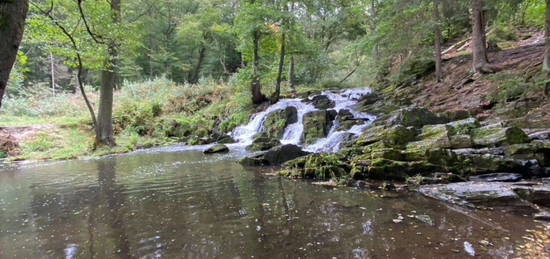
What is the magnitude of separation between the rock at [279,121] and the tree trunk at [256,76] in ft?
9.06

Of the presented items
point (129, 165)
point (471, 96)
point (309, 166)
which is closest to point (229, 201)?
point (309, 166)

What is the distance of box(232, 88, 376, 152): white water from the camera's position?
12.1 m

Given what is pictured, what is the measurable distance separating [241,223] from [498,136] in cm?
610

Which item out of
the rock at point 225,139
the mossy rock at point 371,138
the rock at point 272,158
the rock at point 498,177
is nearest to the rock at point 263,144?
the rock at point 272,158

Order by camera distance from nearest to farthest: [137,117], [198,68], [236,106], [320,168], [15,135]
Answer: [320,168] < [15,135] < [137,117] < [236,106] < [198,68]

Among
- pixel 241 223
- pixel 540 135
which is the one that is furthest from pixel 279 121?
pixel 241 223

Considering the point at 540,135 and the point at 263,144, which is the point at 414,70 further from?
the point at 540,135

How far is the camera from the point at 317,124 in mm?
14094

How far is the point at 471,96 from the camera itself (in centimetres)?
1155

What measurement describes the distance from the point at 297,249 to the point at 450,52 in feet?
57.7

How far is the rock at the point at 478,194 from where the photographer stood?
5004mm

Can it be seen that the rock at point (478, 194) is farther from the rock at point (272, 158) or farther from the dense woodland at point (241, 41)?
the dense woodland at point (241, 41)

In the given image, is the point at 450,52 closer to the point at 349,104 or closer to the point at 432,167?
the point at 349,104

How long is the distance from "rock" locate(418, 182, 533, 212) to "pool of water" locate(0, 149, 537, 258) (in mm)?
354
